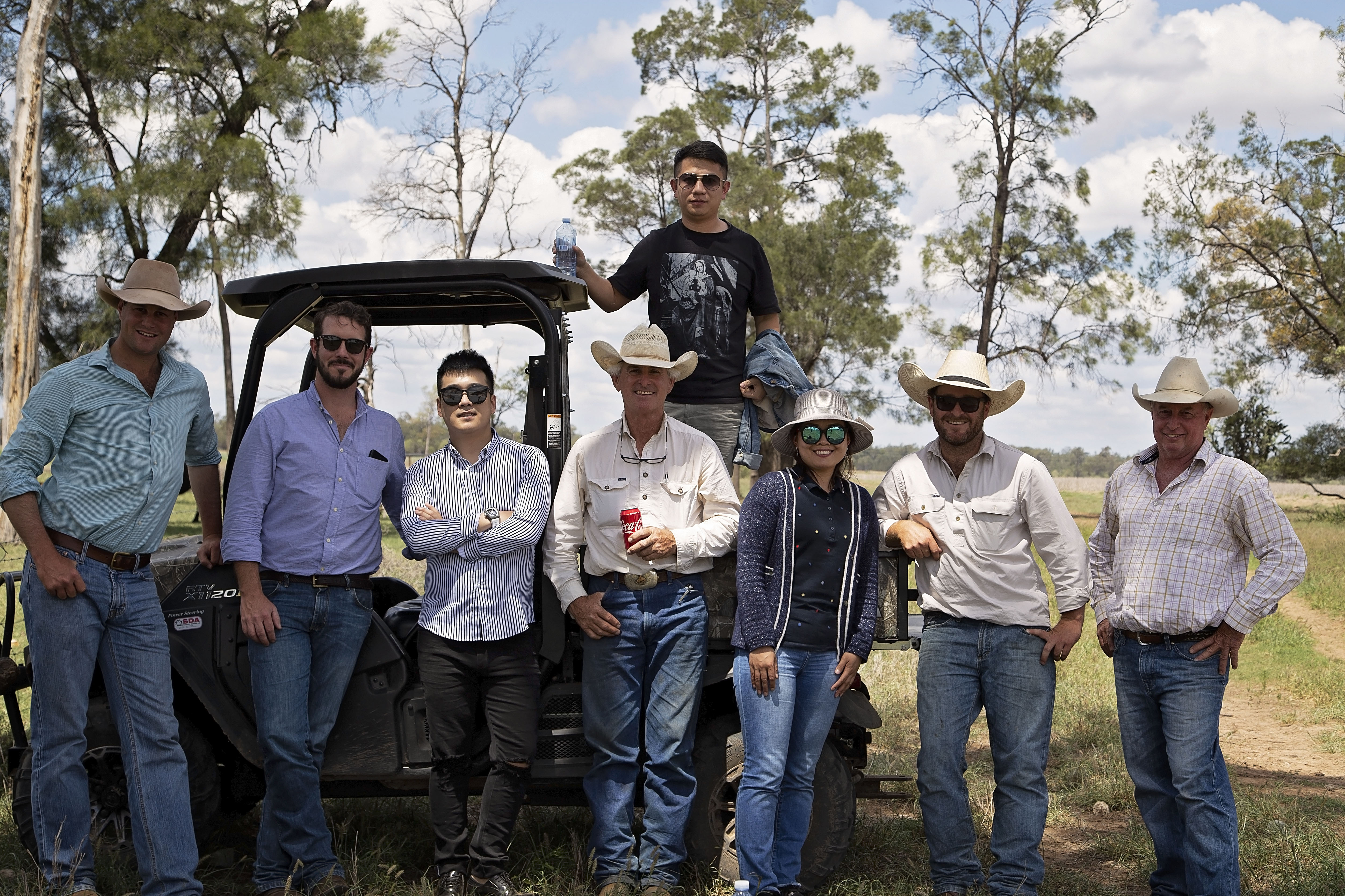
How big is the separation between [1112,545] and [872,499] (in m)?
1.06

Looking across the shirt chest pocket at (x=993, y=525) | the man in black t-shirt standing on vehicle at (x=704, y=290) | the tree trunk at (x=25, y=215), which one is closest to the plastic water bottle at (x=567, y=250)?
the man in black t-shirt standing on vehicle at (x=704, y=290)

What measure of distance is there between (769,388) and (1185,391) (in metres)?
1.62

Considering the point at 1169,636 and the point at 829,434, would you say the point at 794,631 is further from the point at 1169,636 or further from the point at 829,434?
the point at 1169,636

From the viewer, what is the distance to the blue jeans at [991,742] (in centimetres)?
413

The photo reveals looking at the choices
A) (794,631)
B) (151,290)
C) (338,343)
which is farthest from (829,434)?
(151,290)

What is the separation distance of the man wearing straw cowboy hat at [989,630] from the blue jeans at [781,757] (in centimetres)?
46

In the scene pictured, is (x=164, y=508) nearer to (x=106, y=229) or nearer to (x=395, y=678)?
(x=395, y=678)

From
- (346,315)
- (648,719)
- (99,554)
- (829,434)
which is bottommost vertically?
(648,719)

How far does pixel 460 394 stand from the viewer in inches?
163

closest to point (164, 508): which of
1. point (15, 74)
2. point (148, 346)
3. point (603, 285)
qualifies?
point (148, 346)

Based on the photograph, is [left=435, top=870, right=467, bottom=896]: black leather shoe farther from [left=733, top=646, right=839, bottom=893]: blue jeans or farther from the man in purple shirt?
[left=733, top=646, right=839, bottom=893]: blue jeans

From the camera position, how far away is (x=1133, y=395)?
433 cm

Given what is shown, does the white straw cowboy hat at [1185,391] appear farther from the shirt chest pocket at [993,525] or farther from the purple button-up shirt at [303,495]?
the purple button-up shirt at [303,495]

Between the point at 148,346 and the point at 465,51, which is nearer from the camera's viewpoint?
the point at 148,346
